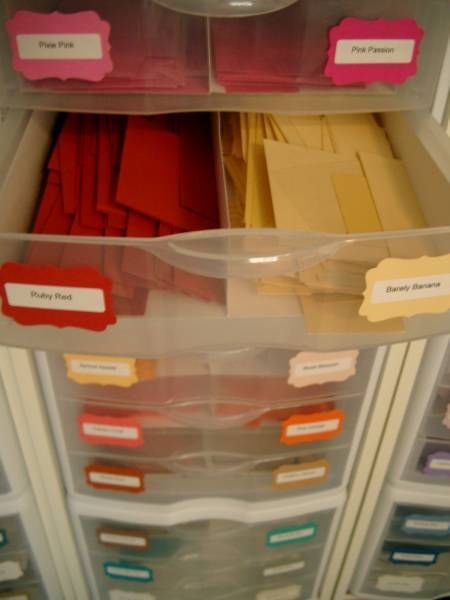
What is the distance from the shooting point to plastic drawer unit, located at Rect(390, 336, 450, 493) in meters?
0.61

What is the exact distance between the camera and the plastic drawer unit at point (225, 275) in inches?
16.3

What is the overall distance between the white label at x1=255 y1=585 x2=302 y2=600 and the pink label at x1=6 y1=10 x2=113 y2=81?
32.6 inches

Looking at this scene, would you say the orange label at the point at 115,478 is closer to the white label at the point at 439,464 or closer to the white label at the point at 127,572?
the white label at the point at 127,572

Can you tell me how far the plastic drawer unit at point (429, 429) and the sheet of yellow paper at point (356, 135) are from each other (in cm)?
22

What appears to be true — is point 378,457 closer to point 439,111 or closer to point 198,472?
point 198,472

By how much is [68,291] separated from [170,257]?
0.08m

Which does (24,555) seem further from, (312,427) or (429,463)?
(429,463)

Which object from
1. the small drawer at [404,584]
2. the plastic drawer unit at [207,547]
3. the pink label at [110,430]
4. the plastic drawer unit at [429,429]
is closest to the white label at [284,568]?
the plastic drawer unit at [207,547]

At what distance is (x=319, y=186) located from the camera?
0.55m

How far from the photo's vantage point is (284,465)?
2.37ft

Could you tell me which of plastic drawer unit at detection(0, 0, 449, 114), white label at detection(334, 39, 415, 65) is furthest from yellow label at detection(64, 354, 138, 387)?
white label at detection(334, 39, 415, 65)

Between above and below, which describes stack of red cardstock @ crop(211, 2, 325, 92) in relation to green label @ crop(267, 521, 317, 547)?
above

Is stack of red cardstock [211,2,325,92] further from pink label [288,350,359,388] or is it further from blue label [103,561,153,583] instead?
blue label [103,561,153,583]

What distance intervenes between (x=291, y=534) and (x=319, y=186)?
0.51m
